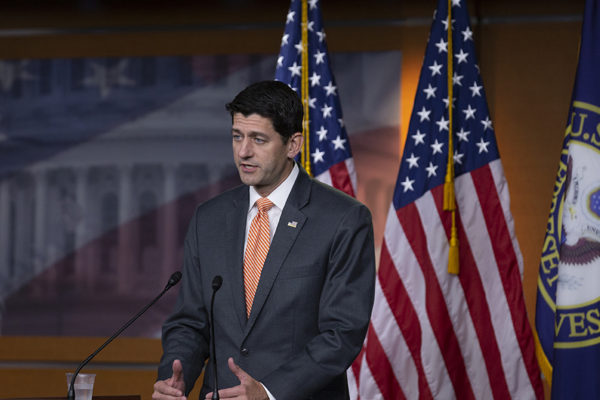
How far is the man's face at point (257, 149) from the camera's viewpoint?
6.79ft

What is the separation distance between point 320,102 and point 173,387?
7.33ft

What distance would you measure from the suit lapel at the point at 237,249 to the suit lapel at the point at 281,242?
0.05 meters

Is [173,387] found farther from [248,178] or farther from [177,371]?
[248,178]

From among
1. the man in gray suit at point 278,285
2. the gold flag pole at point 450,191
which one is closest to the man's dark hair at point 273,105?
the man in gray suit at point 278,285

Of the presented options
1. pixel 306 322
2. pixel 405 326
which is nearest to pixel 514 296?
pixel 405 326

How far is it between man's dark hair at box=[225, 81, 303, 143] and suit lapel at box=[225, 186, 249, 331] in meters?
0.25

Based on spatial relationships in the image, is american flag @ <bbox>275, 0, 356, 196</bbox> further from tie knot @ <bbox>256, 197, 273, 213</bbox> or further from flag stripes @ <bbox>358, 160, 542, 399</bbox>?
tie knot @ <bbox>256, 197, 273, 213</bbox>

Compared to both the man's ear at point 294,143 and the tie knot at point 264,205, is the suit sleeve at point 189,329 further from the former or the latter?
→ the man's ear at point 294,143

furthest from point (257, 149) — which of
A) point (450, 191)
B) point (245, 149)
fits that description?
point (450, 191)

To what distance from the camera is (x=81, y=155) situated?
15.5ft

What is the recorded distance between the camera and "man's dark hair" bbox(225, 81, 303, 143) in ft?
6.77

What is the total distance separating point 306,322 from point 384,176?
251cm

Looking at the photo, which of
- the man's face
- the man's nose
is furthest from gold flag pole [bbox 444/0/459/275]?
the man's nose

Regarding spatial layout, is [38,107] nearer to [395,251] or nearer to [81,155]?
[81,155]
